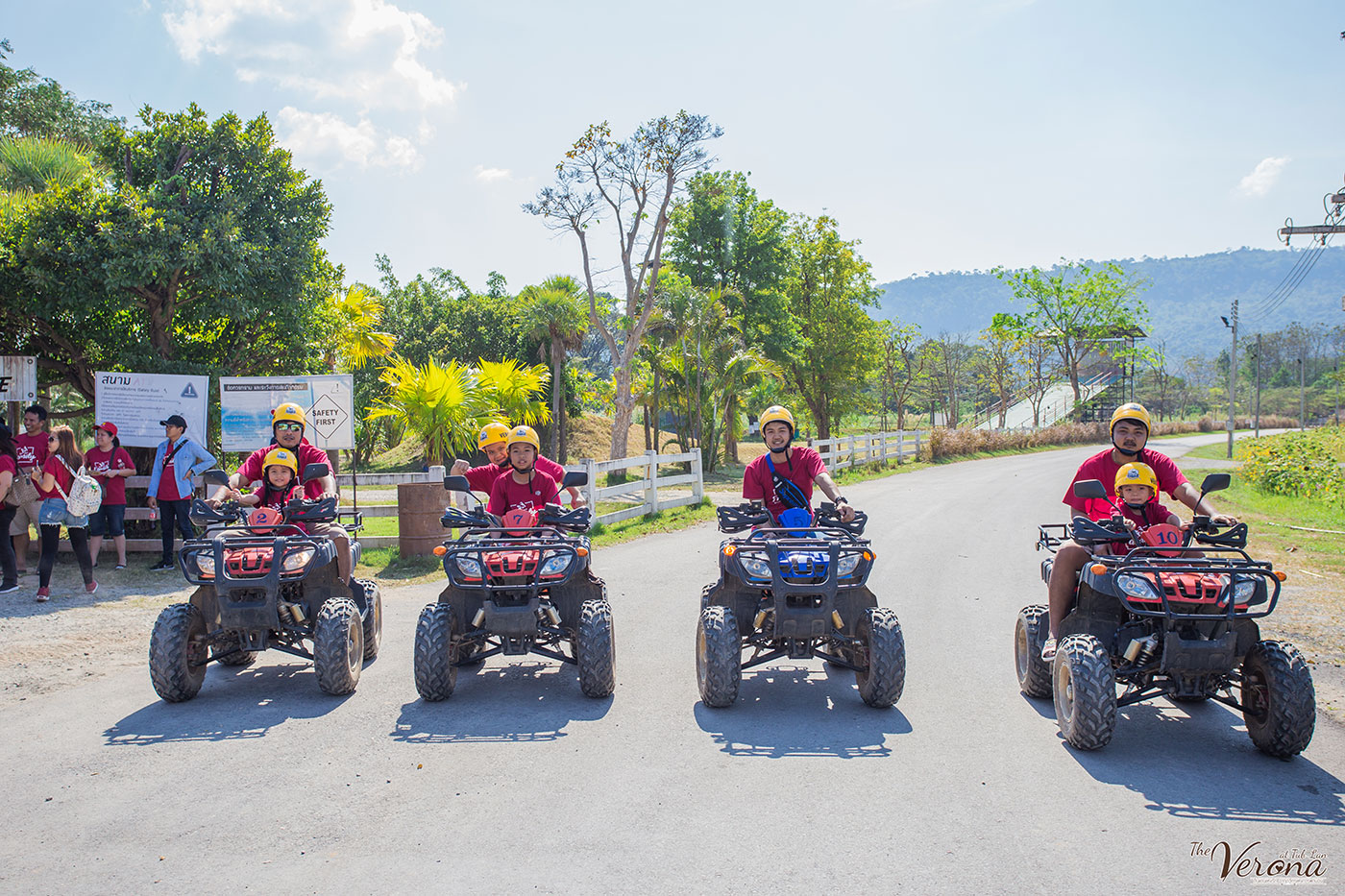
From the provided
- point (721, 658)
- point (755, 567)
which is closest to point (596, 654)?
Result: point (721, 658)

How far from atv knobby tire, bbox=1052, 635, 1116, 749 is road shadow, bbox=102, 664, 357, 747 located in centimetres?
469

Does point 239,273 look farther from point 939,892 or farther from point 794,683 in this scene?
point 939,892

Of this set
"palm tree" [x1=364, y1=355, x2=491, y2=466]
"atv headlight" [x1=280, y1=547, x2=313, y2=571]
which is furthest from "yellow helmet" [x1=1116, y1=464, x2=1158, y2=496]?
"palm tree" [x1=364, y1=355, x2=491, y2=466]

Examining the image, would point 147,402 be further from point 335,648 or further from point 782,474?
point 782,474

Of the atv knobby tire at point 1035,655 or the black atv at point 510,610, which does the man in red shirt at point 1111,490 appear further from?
the black atv at point 510,610

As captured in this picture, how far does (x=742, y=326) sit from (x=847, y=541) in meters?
32.1

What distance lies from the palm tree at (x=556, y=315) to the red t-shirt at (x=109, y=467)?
20.5m

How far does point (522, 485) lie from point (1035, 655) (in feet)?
13.0

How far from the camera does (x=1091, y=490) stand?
17.8ft

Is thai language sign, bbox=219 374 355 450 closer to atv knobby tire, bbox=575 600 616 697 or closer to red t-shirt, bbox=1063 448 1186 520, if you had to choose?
atv knobby tire, bbox=575 600 616 697

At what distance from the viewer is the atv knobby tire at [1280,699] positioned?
482 centimetres

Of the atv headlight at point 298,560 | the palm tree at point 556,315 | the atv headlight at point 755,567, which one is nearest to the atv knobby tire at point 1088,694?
the atv headlight at point 755,567

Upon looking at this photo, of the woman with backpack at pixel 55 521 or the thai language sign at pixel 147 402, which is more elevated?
the thai language sign at pixel 147 402

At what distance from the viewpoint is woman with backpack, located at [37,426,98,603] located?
9.73 metres
